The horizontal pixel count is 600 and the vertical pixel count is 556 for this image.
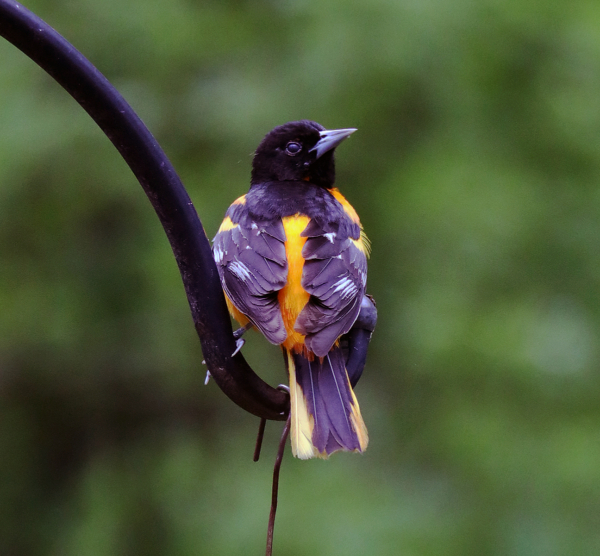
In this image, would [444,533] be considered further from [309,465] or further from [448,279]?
[448,279]

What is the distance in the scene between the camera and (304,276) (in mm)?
2881

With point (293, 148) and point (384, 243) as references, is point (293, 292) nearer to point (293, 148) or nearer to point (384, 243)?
point (293, 148)

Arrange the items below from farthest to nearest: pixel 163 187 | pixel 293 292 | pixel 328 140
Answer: pixel 328 140
pixel 293 292
pixel 163 187

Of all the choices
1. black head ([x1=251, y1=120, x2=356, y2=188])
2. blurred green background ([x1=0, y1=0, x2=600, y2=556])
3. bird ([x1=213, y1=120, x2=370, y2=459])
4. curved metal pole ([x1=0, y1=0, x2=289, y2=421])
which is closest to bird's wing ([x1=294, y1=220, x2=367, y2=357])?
bird ([x1=213, y1=120, x2=370, y2=459])

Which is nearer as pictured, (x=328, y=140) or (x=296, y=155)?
(x=328, y=140)

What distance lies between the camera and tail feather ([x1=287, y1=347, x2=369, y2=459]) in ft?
7.43

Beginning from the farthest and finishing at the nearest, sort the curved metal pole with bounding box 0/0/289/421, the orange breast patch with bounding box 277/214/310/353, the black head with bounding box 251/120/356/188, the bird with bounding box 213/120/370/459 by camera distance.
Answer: the black head with bounding box 251/120/356/188 → the orange breast patch with bounding box 277/214/310/353 → the bird with bounding box 213/120/370/459 → the curved metal pole with bounding box 0/0/289/421

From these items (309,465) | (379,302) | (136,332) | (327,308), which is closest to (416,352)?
(379,302)

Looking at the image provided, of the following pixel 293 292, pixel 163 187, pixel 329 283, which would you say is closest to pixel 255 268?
pixel 293 292

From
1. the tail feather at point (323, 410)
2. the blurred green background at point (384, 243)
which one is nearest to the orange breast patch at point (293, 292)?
the tail feather at point (323, 410)

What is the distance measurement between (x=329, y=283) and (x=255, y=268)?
278 mm

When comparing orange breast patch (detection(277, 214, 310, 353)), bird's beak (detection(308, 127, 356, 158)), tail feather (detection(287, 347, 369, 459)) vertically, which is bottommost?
tail feather (detection(287, 347, 369, 459))

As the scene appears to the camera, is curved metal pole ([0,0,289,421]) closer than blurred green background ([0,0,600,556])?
Yes

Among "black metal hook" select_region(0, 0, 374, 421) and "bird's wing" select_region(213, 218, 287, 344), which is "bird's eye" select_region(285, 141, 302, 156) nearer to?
"bird's wing" select_region(213, 218, 287, 344)
